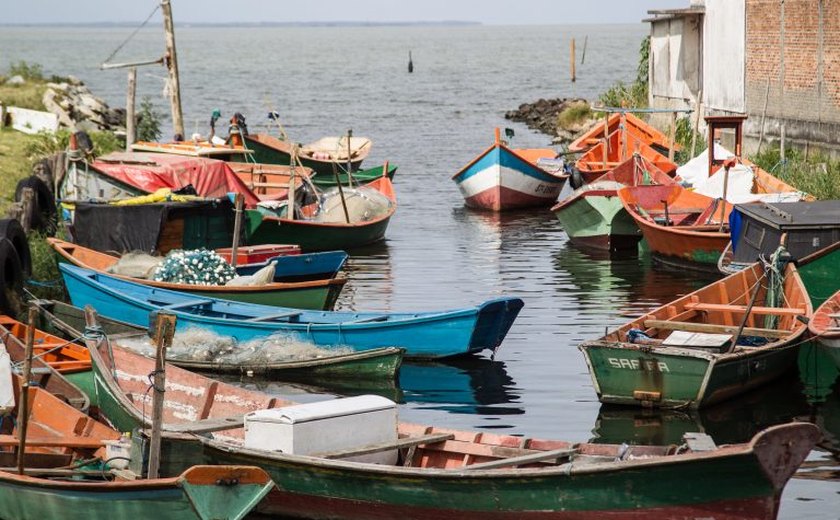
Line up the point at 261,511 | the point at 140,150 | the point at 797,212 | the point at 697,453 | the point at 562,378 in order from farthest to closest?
the point at 140,150 < the point at 797,212 < the point at 562,378 < the point at 261,511 < the point at 697,453

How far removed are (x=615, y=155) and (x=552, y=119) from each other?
2993 centimetres

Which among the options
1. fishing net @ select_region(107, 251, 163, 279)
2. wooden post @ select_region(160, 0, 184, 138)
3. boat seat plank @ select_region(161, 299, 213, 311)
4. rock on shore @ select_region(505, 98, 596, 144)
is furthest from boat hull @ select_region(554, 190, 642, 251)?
rock on shore @ select_region(505, 98, 596, 144)

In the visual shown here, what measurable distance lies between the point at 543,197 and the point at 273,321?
62.1ft

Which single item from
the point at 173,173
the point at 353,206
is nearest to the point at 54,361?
the point at 173,173

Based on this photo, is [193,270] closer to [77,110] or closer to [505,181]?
[505,181]

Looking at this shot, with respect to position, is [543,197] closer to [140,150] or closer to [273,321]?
[140,150]

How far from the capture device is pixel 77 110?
47.9 m

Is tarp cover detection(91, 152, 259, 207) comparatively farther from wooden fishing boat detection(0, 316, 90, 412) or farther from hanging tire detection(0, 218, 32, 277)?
wooden fishing boat detection(0, 316, 90, 412)

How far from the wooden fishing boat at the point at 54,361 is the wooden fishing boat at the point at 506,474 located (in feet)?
5.73

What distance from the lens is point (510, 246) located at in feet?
105

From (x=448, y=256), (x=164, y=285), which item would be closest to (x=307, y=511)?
(x=164, y=285)

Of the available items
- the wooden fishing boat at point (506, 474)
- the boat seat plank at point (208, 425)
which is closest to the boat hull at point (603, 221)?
the wooden fishing boat at point (506, 474)

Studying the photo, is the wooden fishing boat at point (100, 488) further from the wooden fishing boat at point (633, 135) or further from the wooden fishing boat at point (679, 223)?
the wooden fishing boat at point (633, 135)

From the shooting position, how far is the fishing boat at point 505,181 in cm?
3684
